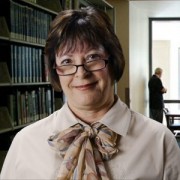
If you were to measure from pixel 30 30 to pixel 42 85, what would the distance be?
1.83 ft

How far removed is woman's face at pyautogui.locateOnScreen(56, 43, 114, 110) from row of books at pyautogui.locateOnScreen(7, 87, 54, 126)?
1567 millimetres

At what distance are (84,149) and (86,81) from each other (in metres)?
0.22

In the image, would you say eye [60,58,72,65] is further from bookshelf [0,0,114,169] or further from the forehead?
bookshelf [0,0,114,169]

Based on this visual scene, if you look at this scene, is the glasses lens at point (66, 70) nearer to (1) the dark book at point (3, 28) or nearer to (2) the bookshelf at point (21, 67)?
(2) the bookshelf at point (21, 67)

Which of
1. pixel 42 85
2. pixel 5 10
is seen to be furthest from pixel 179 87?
pixel 5 10

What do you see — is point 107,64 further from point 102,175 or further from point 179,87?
point 179,87

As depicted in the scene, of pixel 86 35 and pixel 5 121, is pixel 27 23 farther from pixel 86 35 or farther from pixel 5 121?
pixel 86 35

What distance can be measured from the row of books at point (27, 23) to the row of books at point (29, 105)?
43 cm

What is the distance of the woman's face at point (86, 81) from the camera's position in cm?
114

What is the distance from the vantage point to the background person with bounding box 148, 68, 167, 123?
7.90 m

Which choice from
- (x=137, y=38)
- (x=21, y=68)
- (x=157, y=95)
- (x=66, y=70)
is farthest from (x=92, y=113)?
(x=157, y=95)

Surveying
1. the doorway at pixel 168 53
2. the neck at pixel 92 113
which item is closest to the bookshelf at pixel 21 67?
the neck at pixel 92 113

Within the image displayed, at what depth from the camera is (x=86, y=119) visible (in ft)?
4.07

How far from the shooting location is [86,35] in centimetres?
116
